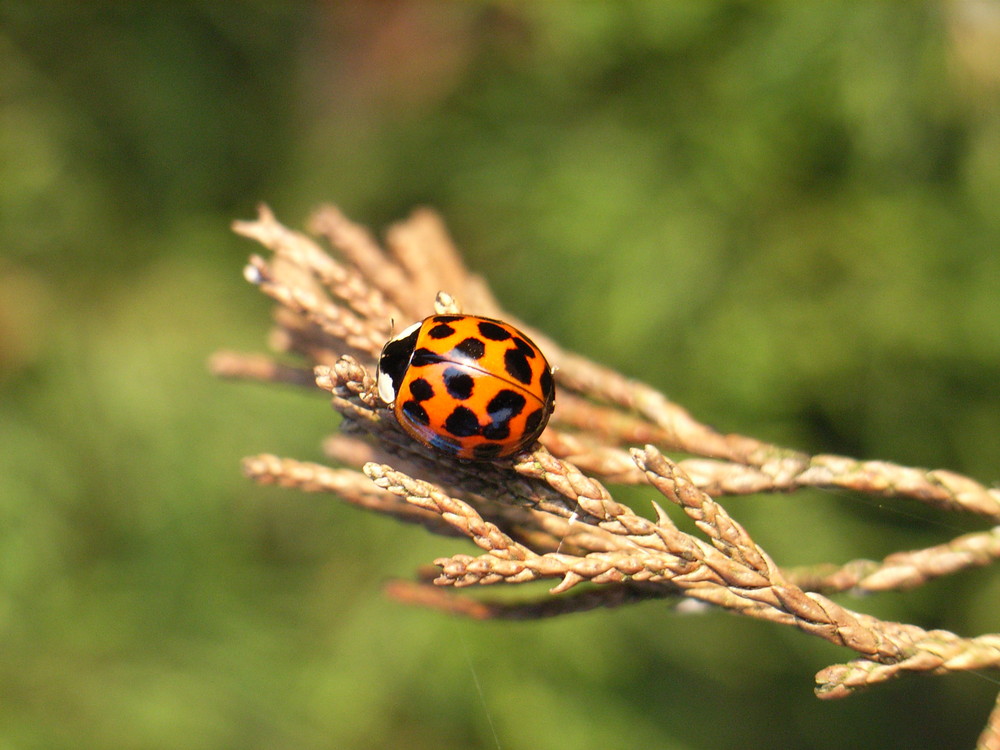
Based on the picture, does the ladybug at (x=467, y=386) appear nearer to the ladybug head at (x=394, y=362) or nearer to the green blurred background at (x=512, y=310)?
the ladybug head at (x=394, y=362)

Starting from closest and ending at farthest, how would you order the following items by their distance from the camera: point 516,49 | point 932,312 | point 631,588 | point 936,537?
point 631,588, point 932,312, point 936,537, point 516,49

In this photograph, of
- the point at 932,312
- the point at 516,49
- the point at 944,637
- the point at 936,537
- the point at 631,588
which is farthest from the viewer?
the point at 516,49

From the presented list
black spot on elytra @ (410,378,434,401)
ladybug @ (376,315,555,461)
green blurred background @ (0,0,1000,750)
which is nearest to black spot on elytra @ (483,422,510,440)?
ladybug @ (376,315,555,461)

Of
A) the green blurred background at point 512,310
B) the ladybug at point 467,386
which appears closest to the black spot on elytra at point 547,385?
the ladybug at point 467,386

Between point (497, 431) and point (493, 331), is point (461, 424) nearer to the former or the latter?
point (497, 431)

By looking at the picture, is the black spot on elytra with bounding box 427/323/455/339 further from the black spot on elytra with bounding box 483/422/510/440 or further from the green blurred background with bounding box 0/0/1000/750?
the green blurred background with bounding box 0/0/1000/750

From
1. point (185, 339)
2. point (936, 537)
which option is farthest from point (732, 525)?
point (185, 339)

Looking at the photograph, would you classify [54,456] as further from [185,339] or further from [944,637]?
[944,637]
